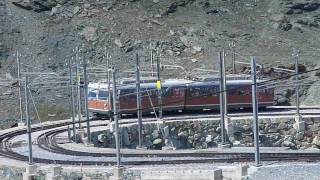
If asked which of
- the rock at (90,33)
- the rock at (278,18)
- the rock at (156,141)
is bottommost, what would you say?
the rock at (156,141)

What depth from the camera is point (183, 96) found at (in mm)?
64375

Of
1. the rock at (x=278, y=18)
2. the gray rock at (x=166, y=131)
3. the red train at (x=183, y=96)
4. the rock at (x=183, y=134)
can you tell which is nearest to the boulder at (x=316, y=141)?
the red train at (x=183, y=96)

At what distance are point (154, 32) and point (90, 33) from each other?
7035 millimetres

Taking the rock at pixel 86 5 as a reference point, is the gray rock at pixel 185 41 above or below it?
below

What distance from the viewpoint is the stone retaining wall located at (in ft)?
193

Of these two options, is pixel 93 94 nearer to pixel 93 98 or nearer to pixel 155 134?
pixel 93 98

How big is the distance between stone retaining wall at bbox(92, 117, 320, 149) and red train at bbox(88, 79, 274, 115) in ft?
10.6

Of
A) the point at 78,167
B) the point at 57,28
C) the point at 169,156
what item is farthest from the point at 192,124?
the point at 57,28

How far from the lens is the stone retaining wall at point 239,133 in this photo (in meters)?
58.7

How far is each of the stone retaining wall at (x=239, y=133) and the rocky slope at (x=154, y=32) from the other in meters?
15.8

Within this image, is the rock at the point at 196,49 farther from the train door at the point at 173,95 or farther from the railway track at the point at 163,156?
the railway track at the point at 163,156

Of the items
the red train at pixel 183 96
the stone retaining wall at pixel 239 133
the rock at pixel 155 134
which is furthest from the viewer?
the red train at pixel 183 96

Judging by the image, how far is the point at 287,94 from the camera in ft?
247

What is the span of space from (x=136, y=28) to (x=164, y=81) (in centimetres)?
2547
